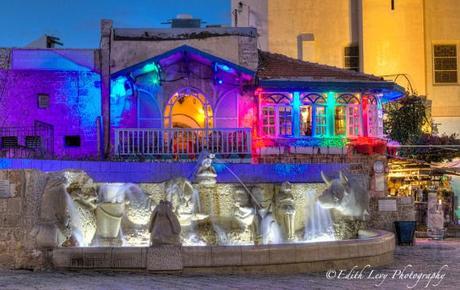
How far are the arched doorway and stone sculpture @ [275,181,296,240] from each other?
8.91 metres

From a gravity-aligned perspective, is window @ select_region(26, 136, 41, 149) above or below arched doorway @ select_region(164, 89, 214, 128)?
below

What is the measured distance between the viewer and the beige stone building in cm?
3375

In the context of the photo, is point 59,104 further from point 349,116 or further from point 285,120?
point 349,116

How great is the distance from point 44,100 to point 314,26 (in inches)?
592

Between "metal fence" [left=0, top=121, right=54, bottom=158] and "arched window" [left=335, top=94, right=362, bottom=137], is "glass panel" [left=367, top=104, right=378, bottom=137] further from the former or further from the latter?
"metal fence" [left=0, top=121, right=54, bottom=158]

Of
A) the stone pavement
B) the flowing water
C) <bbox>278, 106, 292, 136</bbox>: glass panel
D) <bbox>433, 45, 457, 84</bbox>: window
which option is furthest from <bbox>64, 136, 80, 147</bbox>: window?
<bbox>433, 45, 457, 84</bbox>: window

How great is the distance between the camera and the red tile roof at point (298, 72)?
2495 centimetres

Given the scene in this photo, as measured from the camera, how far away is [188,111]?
28734 millimetres

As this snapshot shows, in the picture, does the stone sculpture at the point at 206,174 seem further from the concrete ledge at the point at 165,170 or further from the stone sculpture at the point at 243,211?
the concrete ledge at the point at 165,170

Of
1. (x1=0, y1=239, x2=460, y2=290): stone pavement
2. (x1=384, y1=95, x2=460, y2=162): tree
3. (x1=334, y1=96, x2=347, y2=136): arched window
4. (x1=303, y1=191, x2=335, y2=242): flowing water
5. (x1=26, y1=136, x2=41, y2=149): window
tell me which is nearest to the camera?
(x1=0, y1=239, x2=460, y2=290): stone pavement

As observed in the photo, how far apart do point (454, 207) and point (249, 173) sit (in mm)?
11947

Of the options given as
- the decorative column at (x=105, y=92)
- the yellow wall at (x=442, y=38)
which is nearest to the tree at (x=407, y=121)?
the yellow wall at (x=442, y=38)

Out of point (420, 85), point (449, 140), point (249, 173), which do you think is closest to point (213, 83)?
point (249, 173)

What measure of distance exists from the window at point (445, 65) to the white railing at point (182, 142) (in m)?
13.9
